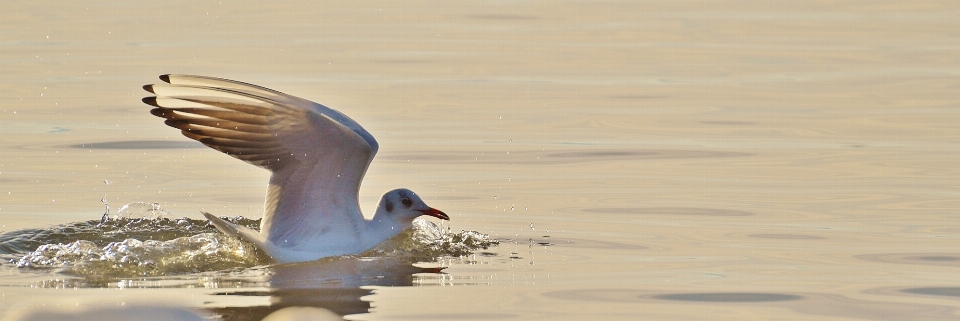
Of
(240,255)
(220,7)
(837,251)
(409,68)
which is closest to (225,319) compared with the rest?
(240,255)

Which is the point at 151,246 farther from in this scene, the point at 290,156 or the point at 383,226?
the point at 383,226

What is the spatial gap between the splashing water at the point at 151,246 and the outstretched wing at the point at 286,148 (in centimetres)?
33

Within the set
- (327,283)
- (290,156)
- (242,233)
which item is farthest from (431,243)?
(327,283)

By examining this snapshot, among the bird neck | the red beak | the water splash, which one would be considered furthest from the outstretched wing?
the red beak

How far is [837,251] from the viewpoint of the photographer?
10055 mm

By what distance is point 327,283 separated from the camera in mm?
8875

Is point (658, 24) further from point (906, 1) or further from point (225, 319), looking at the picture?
point (225, 319)

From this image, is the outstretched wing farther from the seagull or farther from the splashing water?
the splashing water

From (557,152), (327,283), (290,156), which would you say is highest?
(557,152)

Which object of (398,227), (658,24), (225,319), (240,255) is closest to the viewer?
(225,319)

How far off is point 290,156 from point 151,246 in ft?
3.15

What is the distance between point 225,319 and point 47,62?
11.8 meters

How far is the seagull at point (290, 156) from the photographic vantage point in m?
9.74

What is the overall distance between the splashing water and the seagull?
9.5 inches
